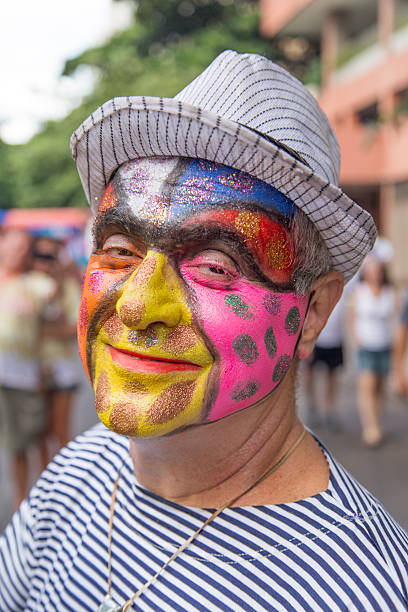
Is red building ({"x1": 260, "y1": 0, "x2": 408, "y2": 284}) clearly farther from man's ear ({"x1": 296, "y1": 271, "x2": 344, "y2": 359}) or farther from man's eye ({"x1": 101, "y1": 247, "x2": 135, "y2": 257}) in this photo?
man's eye ({"x1": 101, "y1": 247, "x2": 135, "y2": 257})

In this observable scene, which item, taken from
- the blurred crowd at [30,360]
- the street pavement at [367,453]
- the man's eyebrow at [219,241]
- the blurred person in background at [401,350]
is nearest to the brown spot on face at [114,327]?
the man's eyebrow at [219,241]

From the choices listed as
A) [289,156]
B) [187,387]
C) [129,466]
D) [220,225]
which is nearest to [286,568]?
[187,387]

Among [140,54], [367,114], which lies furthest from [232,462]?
[140,54]

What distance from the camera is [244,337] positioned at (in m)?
1.26

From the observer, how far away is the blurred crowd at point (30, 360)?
4055mm

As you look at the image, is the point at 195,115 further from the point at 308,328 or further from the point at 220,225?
the point at 308,328

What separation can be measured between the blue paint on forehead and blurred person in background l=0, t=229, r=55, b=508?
308 cm

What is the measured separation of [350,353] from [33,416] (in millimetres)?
6715

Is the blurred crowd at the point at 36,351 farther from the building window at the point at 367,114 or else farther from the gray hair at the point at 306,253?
the building window at the point at 367,114

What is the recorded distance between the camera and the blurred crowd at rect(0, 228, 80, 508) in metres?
4.05

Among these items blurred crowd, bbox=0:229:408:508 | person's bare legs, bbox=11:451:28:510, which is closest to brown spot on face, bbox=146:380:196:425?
blurred crowd, bbox=0:229:408:508

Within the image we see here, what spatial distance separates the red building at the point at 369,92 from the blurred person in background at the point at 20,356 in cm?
1161

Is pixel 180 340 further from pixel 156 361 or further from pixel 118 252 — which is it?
pixel 118 252

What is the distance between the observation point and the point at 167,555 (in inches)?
52.8
